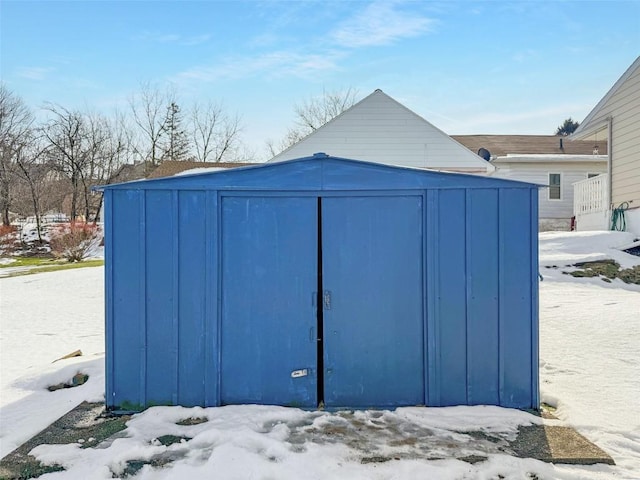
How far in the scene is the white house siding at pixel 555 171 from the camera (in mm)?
17406

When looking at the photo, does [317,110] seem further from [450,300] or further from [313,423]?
[313,423]

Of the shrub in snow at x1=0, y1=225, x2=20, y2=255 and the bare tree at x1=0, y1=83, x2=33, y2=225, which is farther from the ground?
the bare tree at x1=0, y1=83, x2=33, y2=225

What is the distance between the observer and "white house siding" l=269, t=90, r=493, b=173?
1296 cm

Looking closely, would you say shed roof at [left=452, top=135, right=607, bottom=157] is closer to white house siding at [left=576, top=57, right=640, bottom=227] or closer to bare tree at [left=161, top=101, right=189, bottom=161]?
white house siding at [left=576, top=57, right=640, bottom=227]

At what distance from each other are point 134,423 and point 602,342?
5315 millimetres

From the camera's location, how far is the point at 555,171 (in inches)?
700

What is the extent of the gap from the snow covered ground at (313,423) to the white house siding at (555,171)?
1186 cm

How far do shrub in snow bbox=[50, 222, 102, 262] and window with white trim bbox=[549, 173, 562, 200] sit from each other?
1816 centimetres

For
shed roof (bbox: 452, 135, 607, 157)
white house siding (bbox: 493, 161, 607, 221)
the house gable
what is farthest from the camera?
shed roof (bbox: 452, 135, 607, 157)

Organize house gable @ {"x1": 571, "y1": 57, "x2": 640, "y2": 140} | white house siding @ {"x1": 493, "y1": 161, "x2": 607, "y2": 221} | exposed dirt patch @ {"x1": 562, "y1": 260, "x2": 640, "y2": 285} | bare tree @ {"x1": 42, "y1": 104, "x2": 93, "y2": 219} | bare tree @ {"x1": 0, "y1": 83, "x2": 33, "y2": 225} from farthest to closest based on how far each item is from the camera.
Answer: bare tree @ {"x1": 42, "y1": 104, "x2": 93, "y2": 219}
bare tree @ {"x1": 0, "y1": 83, "x2": 33, "y2": 225}
white house siding @ {"x1": 493, "y1": 161, "x2": 607, "y2": 221}
house gable @ {"x1": 571, "y1": 57, "x2": 640, "y2": 140}
exposed dirt patch @ {"x1": 562, "y1": 260, "x2": 640, "y2": 285}

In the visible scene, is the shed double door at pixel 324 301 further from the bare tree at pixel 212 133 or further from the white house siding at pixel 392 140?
the bare tree at pixel 212 133

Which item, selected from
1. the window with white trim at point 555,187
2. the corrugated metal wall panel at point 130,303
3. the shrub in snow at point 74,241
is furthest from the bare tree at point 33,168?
the corrugated metal wall panel at point 130,303

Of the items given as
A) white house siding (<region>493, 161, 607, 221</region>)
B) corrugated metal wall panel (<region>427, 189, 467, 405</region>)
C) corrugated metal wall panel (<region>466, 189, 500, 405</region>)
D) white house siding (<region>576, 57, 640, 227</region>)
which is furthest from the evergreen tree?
corrugated metal wall panel (<region>427, 189, 467, 405</region>)

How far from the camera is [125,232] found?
3834 millimetres
